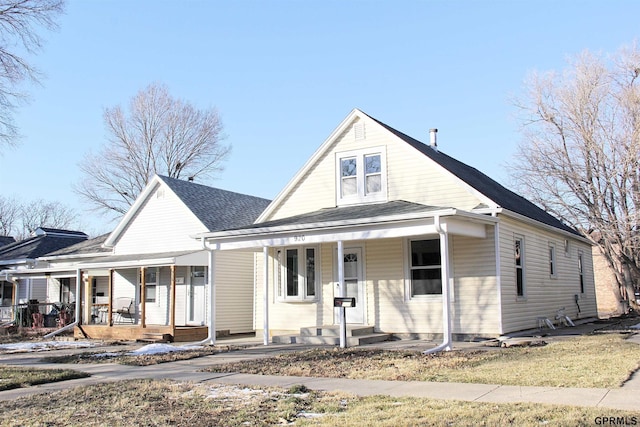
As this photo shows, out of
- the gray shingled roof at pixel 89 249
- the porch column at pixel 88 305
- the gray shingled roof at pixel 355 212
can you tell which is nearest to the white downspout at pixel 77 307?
the porch column at pixel 88 305

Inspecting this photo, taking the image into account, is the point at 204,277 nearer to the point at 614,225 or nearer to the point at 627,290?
the point at 614,225

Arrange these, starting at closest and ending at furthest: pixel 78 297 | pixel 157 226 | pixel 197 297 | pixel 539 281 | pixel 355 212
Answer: pixel 355 212 < pixel 539 281 < pixel 197 297 < pixel 78 297 < pixel 157 226

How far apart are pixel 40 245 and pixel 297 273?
57.6ft

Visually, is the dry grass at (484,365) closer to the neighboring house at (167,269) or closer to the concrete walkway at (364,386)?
the concrete walkway at (364,386)

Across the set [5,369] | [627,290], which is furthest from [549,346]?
[627,290]

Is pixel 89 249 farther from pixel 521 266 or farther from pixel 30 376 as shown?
pixel 521 266

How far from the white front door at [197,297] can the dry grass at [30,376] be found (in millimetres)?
8875

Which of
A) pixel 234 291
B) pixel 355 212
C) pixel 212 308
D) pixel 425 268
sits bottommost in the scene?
pixel 212 308

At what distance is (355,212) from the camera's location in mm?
15844

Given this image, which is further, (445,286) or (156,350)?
(156,350)

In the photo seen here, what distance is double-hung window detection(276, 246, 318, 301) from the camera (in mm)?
17641

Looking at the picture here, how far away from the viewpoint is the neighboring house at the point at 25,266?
86.5 ft

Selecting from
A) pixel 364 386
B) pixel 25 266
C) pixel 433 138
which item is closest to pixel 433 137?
pixel 433 138

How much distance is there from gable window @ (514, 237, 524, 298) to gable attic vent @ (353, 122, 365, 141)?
5.08 meters
